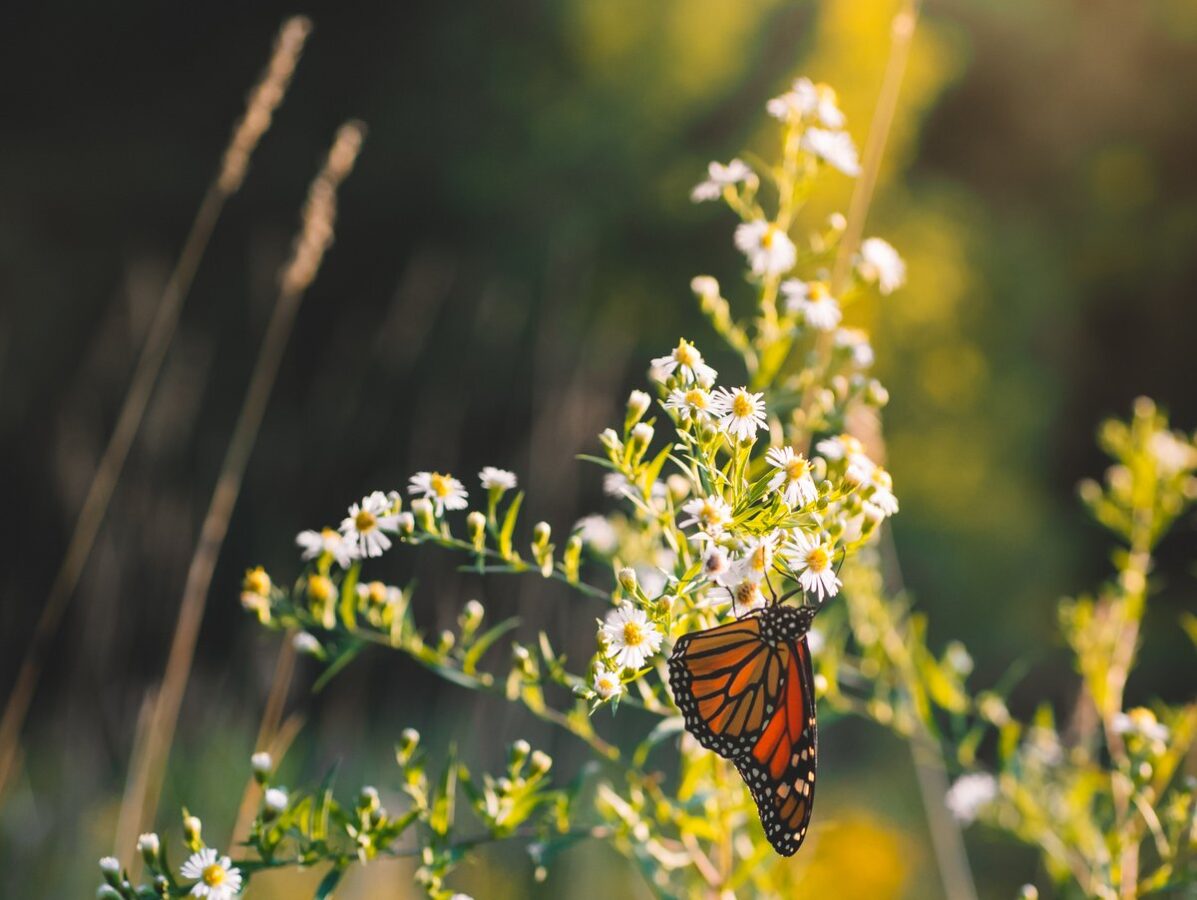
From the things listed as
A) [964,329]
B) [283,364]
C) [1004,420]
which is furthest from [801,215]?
[283,364]

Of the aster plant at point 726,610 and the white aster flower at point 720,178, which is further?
the white aster flower at point 720,178

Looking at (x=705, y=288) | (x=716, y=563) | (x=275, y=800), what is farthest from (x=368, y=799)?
(x=705, y=288)

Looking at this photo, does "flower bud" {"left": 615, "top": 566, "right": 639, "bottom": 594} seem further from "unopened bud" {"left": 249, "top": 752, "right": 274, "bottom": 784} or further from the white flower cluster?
"unopened bud" {"left": 249, "top": 752, "right": 274, "bottom": 784}

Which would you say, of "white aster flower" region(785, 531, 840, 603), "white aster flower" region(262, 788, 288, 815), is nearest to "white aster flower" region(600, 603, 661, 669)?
"white aster flower" region(785, 531, 840, 603)

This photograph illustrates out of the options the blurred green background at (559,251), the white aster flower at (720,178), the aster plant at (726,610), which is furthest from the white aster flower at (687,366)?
the blurred green background at (559,251)

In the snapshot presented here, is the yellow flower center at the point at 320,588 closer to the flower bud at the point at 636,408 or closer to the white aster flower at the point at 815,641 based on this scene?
the flower bud at the point at 636,408

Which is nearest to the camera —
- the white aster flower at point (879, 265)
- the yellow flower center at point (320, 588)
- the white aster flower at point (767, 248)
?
the yellow flower center at point (320, 588)

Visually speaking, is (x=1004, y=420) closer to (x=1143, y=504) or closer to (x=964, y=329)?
(x=964, y=329)
